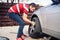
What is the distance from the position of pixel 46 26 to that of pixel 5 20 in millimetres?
4741

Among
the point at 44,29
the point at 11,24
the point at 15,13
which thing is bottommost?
the point at 11,24

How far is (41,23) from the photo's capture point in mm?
7426

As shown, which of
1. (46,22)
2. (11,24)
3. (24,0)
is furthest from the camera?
(24,0)

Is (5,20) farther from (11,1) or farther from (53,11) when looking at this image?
(53,11)

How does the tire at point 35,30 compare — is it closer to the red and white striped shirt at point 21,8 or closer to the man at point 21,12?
the man at point 21,12

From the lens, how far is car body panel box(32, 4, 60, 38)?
6.35 metres

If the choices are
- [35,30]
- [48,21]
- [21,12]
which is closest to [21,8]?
[21,12]

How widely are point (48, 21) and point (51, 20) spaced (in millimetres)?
235

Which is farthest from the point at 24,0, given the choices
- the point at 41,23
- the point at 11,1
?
the point at 41,23

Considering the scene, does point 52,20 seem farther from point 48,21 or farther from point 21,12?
point 21,12

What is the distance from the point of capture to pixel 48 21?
22.6ft

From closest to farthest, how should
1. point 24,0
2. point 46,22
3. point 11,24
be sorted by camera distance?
point 46,22 < point 11,24 < point 24,0

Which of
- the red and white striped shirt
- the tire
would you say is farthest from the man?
the tire

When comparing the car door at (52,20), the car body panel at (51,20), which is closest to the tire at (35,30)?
the car body panel at (51,20)
